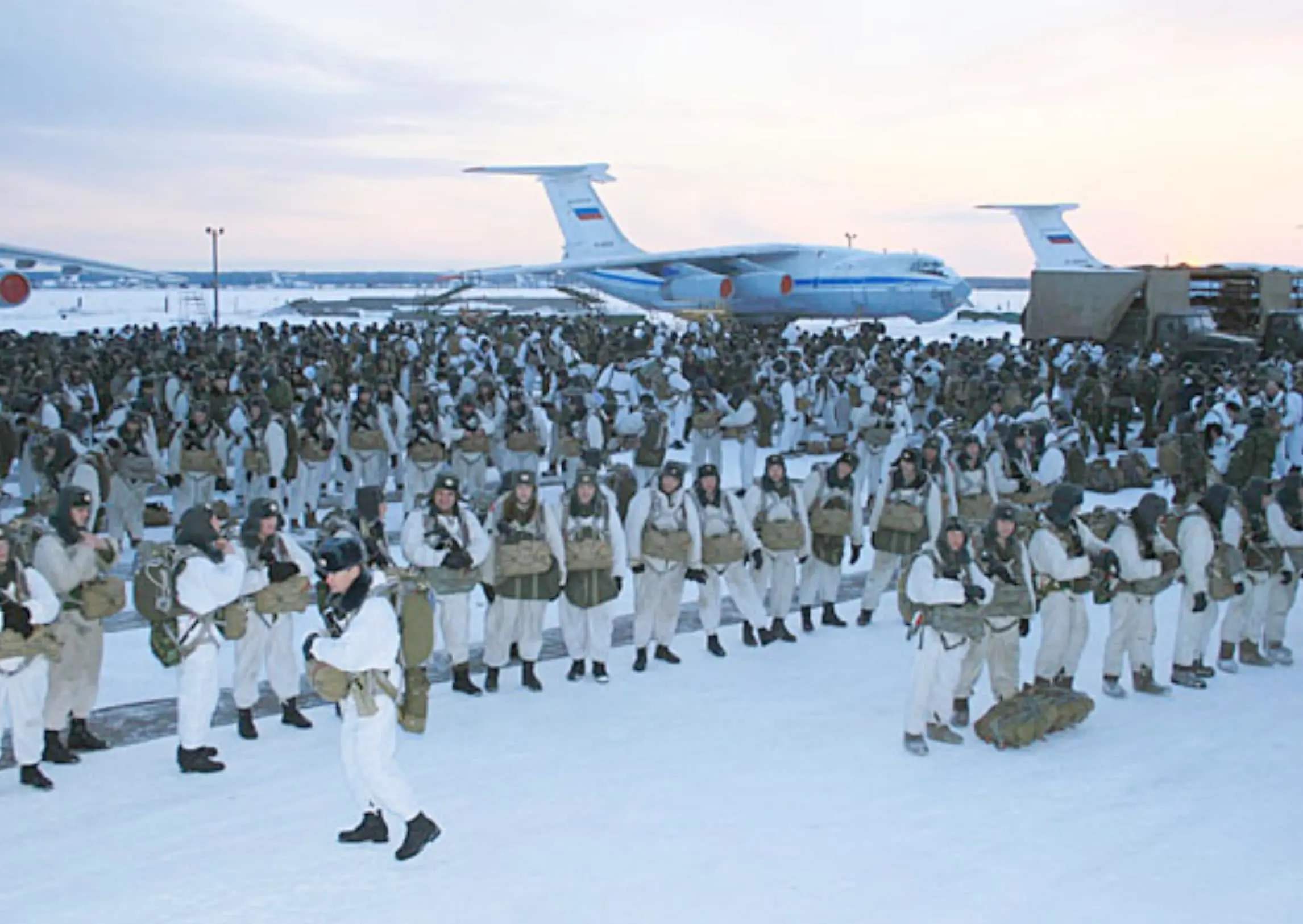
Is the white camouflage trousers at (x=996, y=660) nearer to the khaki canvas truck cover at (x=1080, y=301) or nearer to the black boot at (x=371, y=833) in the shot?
the black boot at (x=371, y=833)

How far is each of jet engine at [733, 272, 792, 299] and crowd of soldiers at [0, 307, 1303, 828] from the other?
25045mm

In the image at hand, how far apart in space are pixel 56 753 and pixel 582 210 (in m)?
45.1

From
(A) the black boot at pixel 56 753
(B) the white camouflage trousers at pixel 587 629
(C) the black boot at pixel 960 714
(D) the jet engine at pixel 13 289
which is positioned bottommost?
(A) the black boot at pixel 56 753

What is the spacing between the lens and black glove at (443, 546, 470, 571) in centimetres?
774

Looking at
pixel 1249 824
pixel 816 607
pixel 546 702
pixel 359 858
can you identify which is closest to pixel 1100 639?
pixel 816 607

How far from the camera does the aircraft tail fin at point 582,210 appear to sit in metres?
49.9

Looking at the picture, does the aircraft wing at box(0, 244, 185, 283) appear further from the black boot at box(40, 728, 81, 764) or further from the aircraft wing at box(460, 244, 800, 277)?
the black boot at box(40, 728, 81, 764)

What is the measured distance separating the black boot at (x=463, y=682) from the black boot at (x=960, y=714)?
3.16 m

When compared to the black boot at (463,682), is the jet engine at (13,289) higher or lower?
higher

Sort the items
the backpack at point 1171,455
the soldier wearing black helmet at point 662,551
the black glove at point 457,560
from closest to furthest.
Result: the black glove at point 457,560 → the soldier wearing black helmet at point 662,551 → the backpack at point 1171,455

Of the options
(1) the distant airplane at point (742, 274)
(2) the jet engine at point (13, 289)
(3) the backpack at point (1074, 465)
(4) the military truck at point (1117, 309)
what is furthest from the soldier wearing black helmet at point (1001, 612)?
(1) the distant airplane at point (742, 274)

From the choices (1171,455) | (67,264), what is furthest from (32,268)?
(1171,455)

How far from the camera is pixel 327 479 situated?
15.5m

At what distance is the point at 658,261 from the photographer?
148 ft
